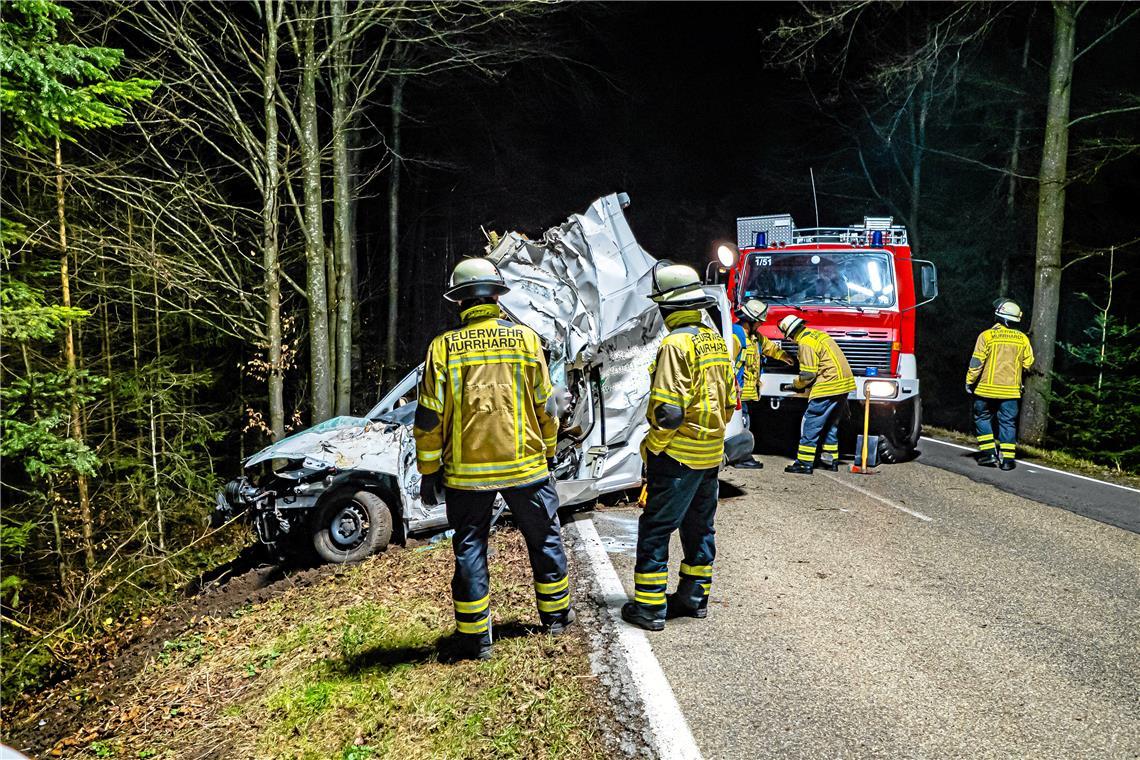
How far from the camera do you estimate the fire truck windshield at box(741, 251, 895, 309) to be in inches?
392

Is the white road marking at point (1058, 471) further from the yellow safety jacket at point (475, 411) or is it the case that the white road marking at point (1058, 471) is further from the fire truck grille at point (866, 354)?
the yellow safety jacket at point (475, 411)

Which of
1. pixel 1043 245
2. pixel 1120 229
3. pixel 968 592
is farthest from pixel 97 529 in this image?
pixel 1120 229

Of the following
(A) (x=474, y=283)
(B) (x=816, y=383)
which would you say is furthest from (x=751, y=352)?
(A) (x=474, y=283)

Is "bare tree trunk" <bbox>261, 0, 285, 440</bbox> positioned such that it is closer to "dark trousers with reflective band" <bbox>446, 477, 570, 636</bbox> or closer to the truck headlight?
"dark trousers with reflective band" <bbox>446, 477, 570, 636</bbox>

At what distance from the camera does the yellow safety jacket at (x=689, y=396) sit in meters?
4.25

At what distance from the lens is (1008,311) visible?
9516 mm

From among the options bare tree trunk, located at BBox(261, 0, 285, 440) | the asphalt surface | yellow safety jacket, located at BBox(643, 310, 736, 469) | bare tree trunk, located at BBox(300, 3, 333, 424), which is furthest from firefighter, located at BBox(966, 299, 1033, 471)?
bare tree trunk, located at BBox(261, 0, 285, 440)

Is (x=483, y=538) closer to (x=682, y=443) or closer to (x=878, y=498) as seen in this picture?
(x=682, y=443)

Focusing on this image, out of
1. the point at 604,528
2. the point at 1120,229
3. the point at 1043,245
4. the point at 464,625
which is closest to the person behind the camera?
the point at 464,625

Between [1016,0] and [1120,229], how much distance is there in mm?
7814

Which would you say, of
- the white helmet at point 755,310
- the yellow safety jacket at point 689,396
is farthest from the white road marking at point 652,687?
the white helmet at point 755,310

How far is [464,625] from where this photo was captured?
4070mm

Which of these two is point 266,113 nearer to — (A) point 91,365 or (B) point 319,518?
(A) point 91,365

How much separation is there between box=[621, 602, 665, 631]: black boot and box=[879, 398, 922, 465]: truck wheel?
21.4ft
